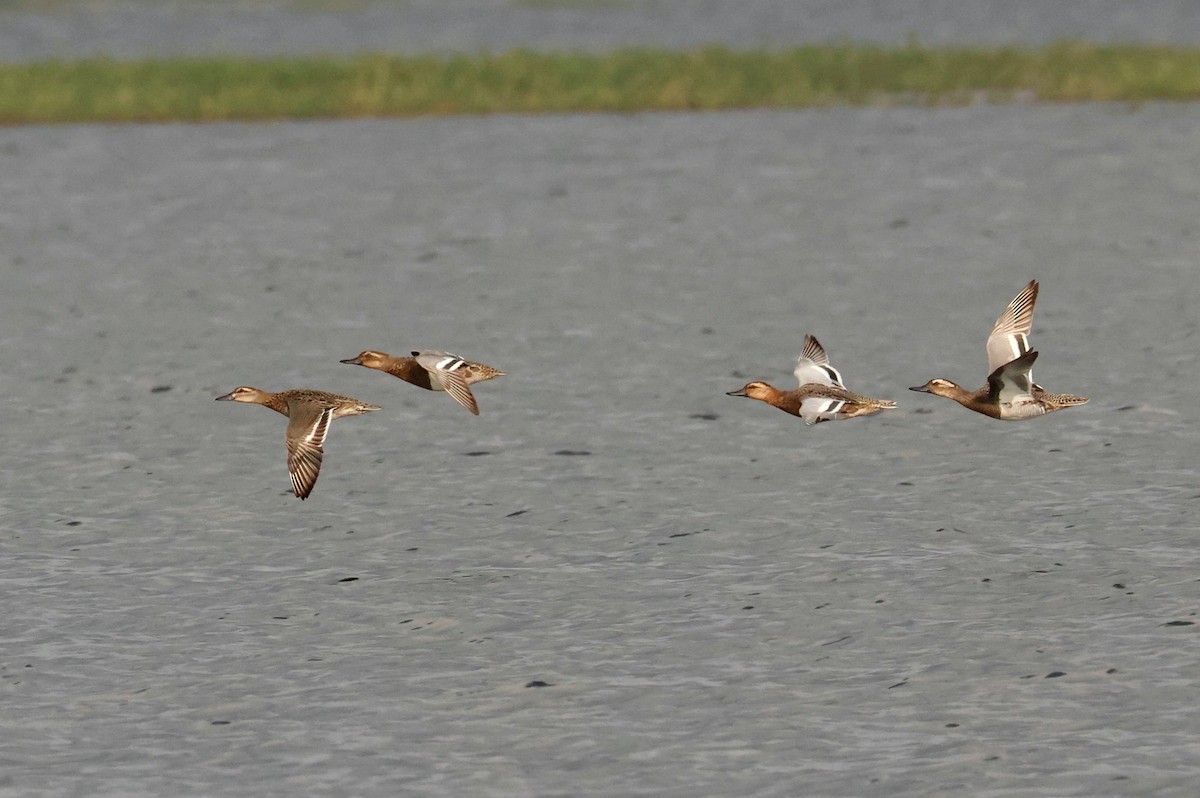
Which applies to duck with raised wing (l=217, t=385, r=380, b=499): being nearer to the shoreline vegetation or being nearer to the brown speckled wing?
the brown speckled wing

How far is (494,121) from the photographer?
64938 mm

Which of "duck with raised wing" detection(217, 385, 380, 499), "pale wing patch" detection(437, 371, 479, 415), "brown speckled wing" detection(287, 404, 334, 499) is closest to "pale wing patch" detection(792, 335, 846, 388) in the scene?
"pale wing patch" detection(437, 371, 479, 415)

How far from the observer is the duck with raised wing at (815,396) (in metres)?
21.1

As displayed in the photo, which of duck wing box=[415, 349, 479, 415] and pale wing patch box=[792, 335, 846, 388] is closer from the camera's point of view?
duck wing box=[415, 349, 479, 415]

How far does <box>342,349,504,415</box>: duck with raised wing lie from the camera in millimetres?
19797

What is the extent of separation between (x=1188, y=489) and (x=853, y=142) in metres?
34.3

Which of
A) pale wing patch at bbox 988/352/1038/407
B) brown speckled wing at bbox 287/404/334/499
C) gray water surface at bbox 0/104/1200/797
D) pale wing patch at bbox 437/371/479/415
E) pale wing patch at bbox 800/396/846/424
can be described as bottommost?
gray water surface at bbox 0/104/1200/797

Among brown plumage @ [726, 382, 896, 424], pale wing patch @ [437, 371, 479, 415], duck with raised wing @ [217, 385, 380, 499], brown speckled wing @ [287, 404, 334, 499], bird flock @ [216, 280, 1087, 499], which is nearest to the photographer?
brown speckled wing @ [287, 404, 334, 499]

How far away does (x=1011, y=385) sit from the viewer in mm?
21594

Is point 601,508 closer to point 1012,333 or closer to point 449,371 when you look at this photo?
point 1012,333

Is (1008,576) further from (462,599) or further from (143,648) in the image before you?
(143,648)

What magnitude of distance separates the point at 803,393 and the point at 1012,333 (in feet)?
6.87

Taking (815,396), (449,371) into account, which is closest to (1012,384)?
(815,396)

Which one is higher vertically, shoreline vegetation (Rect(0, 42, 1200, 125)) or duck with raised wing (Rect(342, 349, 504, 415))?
duck with raised wing (Rect(342, 349, 504, 415))
